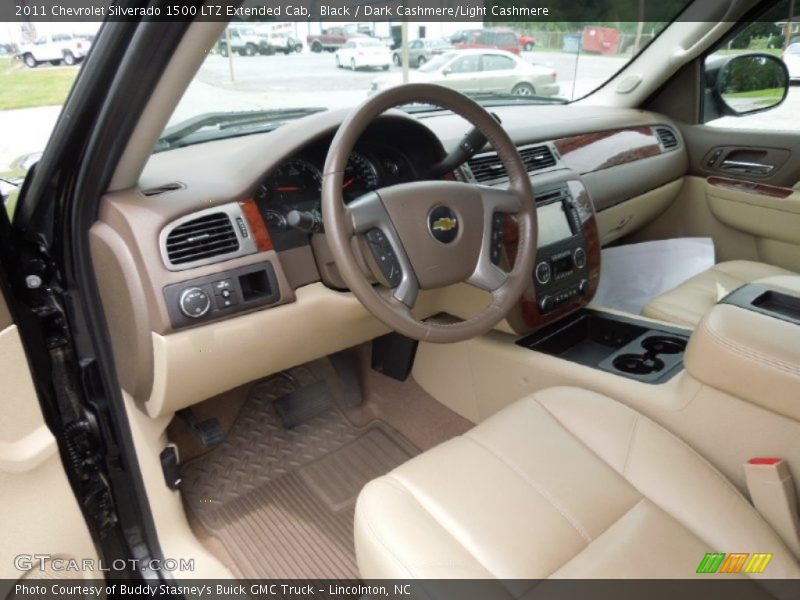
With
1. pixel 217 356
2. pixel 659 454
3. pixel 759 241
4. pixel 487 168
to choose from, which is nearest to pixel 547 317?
pixel 487 168

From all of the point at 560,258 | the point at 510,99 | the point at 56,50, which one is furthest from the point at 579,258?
the point at 56,50

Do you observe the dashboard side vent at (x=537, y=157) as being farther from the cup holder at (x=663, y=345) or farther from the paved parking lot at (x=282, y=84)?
the cup holder at (x=663, y=345)

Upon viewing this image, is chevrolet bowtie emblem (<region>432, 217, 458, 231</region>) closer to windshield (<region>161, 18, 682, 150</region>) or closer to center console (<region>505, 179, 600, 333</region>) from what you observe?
windshield (<region>161, 18, 682, 150</region>)

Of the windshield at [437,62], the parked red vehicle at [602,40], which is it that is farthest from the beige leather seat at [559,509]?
the parked red vehicle at [602,40]

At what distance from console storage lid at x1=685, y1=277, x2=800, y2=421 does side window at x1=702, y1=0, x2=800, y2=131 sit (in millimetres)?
1667

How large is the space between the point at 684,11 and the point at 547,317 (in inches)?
62.1

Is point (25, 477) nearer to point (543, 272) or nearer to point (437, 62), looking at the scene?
point (543, 272)

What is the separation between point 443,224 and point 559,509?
1.97 ft

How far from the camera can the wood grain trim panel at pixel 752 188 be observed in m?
2.45

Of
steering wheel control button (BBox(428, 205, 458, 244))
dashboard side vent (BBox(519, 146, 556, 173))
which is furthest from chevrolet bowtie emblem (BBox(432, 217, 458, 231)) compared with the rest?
dashboard side vent (BBox(519, 146, 556, 173))

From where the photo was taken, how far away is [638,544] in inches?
41.6

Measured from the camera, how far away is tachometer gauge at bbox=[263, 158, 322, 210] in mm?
1481

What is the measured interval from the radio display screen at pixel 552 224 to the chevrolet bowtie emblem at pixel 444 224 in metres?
0.56

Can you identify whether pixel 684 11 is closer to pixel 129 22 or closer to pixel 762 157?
pixel 762 157
